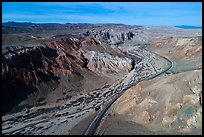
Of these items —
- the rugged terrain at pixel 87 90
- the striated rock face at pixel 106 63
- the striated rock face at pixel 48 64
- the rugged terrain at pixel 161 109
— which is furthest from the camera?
the striated rock face at pixel 106 63

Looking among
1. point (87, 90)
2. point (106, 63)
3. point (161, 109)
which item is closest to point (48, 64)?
point (87, 90)

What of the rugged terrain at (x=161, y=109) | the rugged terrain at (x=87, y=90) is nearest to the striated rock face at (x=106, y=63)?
the rugged terrain at (x=87, y=90)

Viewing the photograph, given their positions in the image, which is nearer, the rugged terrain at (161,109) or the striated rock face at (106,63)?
the rugged terrain at (161,109)

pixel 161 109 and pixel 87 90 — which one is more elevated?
pixel 161 109

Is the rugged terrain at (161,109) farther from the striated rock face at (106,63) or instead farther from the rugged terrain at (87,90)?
the striated rock face at (106,63)

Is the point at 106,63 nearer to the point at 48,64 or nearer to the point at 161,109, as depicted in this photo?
the point at 48,64

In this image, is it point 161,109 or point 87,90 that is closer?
point 161,109

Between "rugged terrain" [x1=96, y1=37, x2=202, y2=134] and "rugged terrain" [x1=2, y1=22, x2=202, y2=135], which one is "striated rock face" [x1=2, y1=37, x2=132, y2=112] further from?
"rugged terrain" [x1=96, y1=37, x2=202, y2=134]

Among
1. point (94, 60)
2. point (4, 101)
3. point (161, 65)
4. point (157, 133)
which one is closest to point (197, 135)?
point (157, 133)

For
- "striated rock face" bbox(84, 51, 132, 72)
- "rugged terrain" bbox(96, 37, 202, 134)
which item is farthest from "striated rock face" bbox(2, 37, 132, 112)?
"rugged terrain" bbox(96, 37, 202, 134)
